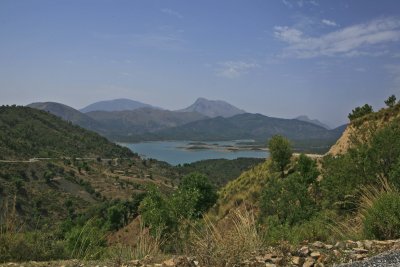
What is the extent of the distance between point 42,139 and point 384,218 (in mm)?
126614

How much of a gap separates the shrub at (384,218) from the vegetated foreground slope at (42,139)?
9530 centimetres

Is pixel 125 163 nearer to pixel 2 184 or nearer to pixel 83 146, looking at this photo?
pixel 83 146

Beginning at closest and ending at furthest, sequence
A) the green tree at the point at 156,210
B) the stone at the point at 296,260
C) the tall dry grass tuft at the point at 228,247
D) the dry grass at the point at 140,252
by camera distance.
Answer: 1. the tall dry grass tuft at the point at 228,247
2. the stone at the point at 296,260
3. the dry grass at the point at 140,252
4. the green tree at the point at 156,210

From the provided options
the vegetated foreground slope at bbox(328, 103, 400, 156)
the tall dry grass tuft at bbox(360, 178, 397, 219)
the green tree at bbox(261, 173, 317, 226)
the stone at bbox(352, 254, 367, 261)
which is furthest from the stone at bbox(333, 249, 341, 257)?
the vegetated foreground slope at bbox(328, 103, 400, 156)

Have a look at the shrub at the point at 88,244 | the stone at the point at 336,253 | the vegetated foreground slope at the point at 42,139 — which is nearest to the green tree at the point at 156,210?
the shrub at the point at 88,244

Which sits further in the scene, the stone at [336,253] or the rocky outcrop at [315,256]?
the stone at [336,253]

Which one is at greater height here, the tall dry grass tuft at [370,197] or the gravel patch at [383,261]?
the tall dry grass tuft at [370,197]

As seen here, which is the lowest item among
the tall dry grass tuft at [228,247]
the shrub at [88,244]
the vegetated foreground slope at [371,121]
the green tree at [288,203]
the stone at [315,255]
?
the green tree at [288,203]

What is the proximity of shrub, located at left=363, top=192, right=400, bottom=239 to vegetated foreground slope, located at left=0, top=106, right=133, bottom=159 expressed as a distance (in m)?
95.3

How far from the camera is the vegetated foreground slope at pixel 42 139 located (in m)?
104

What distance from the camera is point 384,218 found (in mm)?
6629

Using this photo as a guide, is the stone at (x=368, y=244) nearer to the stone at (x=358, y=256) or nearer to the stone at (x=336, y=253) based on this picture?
the stone at (x=358, y=256)

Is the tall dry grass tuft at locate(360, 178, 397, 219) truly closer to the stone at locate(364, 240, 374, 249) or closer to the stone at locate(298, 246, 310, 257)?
the stone at locate(364, 240, 374, 249)

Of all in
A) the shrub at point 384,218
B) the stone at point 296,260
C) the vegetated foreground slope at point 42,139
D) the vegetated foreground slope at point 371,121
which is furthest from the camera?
the vegetated foreground slope at point 42,139
